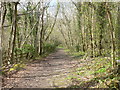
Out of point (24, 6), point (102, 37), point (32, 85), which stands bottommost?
point (32, 85)

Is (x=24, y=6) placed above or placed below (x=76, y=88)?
above

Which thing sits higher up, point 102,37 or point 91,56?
point 102,37

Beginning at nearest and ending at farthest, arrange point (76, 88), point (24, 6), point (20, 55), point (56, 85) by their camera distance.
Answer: point (76, 88) → point (56, 85) → point (20, 55) → point (24, 6)

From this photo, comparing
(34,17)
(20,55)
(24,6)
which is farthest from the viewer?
(34,17)

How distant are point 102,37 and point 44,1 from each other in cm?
Result: 1041

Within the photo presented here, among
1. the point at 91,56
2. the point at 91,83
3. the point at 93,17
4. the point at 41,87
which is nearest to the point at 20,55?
the point at 91,56

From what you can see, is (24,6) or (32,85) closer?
(32,85)

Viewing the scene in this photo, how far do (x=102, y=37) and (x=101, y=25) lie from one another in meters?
1.16

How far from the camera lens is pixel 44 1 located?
2097 cm

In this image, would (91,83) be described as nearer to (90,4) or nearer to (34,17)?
(90,4)

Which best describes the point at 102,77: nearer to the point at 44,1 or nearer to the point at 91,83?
the point at 91,83

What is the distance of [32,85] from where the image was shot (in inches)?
281

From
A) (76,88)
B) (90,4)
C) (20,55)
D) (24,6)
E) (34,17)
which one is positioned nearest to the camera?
(76,88)

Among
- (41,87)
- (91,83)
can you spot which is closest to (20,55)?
(41,87)
